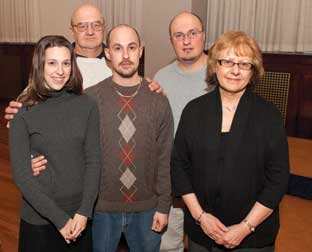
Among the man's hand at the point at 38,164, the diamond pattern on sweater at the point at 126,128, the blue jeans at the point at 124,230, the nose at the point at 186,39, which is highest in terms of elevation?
the nose at the point at 186,39

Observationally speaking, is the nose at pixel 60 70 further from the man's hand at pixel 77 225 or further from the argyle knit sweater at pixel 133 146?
the man's hand at pixel 77 225

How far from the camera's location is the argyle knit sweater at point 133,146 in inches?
70.3

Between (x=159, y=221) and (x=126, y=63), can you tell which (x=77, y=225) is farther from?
(x=126, y=63)

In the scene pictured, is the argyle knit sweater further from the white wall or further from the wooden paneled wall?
the wooden paneled wall

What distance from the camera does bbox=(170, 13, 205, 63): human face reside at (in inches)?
79.3

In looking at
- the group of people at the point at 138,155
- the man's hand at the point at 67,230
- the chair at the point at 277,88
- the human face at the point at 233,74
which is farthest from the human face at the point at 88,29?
the chair at the point at 277,88

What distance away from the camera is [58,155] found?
159cm

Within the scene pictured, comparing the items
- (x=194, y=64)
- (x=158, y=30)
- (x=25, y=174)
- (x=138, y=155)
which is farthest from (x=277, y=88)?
(x=25, y=174)

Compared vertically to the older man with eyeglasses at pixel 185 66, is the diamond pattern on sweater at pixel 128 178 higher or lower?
lower

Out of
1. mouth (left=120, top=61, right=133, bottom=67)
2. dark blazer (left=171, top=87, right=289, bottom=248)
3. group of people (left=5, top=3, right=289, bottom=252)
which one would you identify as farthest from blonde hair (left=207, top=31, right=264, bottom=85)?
mouth (left=120, top=61, right=133, bottom=67)

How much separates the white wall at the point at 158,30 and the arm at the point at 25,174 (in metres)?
3.56

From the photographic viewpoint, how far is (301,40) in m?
4.59

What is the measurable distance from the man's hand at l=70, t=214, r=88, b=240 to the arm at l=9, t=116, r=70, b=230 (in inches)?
3.0

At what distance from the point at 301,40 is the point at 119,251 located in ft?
11.1
